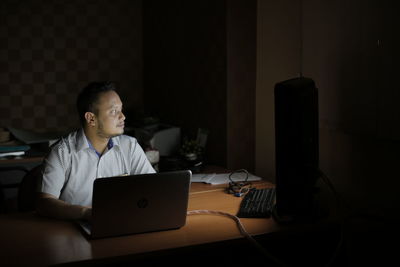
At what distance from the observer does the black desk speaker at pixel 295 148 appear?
2002 mm

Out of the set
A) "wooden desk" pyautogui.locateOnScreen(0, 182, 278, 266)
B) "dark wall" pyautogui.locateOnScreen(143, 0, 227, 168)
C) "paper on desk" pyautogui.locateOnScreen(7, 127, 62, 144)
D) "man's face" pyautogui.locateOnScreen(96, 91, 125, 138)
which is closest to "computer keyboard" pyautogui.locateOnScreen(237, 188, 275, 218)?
"wooden desk" pyautogui.locateOnScreen(0, 182, 278, 266)

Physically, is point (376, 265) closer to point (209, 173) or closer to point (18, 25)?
point (209, 173)

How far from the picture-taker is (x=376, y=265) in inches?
91.2

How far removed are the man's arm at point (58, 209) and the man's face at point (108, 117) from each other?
0.41m

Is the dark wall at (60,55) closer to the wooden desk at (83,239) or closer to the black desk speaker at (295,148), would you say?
the wooden desk at (83,239)

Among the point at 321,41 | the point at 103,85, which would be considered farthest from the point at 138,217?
the point at 321,41

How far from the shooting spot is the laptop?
179 centimetres

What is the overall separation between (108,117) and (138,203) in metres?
0.68

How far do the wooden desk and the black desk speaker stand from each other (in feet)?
0.40

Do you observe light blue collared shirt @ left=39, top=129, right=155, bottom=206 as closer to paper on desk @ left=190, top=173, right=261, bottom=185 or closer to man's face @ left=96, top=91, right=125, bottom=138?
man's face @ left=96, top=91, right=125, bottom=138

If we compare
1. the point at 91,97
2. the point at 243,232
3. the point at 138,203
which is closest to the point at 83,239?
the point at 138,203

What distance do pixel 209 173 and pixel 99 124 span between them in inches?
32.0

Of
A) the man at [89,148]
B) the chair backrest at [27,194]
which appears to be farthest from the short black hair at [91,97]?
the chair backrest at [27,194]

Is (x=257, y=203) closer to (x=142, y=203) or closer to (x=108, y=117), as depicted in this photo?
(x=142, y=203)
